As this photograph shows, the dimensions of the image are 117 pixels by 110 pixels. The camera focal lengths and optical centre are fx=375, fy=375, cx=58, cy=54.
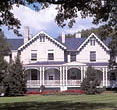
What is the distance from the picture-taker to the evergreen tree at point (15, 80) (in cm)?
5534

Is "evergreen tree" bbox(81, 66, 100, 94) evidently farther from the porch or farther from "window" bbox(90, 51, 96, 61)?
"window" bbox(90, 51, 96, 61)

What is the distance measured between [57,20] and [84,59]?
45481mm

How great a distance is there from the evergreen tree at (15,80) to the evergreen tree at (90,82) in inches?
361

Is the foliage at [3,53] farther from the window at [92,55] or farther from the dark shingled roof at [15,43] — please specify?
the window at [92,55]

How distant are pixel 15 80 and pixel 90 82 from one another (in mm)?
11130

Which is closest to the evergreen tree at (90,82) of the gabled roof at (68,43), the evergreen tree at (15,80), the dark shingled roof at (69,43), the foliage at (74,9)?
the evergreen tree at (15,80)

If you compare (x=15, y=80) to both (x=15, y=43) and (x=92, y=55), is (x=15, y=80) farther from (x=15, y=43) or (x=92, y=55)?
(x=92, y=55)

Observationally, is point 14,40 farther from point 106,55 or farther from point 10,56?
point 106,55

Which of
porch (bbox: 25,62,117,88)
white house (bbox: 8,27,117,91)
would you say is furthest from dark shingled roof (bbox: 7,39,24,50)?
porch (bbox: 25,62,117,88)

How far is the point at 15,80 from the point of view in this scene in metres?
55.6

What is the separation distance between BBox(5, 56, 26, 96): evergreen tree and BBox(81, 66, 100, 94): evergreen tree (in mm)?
9179

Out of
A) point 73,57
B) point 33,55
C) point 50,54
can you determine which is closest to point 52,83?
point 50,54

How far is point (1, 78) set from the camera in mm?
56281

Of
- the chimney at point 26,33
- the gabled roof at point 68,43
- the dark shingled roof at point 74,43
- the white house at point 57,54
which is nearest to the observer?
the white house at point 57,54
